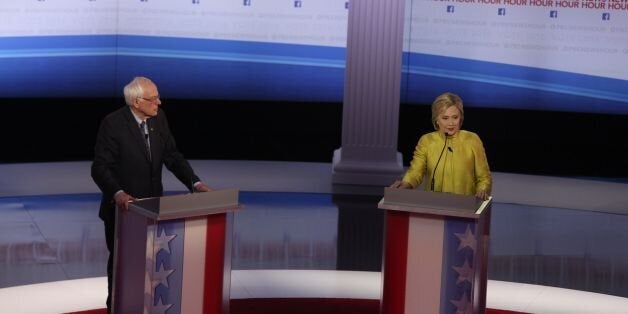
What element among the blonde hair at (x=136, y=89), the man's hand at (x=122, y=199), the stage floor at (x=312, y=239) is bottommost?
the stage floor at (x=312, y=239)

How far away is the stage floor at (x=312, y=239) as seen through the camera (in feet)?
24.8

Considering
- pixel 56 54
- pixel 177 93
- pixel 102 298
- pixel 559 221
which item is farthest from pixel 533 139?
pixel 102 298

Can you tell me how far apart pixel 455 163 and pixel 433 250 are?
631 millimetres

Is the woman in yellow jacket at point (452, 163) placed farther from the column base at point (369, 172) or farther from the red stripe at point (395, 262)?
Answer: the column base at point (369, 172)

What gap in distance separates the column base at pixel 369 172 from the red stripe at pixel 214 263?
19.5ft

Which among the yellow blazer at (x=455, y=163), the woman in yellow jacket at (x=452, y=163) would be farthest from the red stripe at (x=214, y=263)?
the yellow blazer at (x=455, y=163)

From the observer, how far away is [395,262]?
570 centimetres

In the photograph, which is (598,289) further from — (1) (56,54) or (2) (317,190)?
(1) (56,54)

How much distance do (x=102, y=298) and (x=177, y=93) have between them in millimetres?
5780

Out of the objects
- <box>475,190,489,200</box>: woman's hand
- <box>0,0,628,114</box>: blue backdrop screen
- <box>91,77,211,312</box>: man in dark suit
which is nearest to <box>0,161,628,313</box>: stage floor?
<box>0,0,628,114</box>: blue backdrop screen

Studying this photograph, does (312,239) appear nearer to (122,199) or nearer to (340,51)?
(122,199)

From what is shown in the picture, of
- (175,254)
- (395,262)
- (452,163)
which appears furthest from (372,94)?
(175,254)

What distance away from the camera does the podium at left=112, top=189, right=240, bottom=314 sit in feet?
17.6

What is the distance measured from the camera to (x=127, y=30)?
12.4 m
